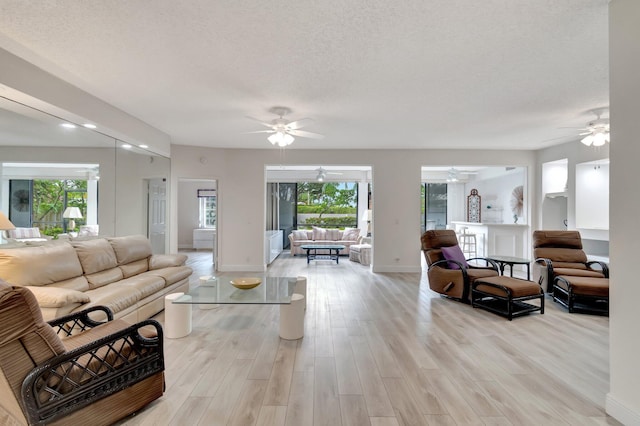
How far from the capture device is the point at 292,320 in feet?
9.87

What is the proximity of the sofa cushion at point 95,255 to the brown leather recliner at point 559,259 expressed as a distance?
5.98 meters

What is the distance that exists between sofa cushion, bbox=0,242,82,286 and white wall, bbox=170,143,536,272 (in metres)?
3.21

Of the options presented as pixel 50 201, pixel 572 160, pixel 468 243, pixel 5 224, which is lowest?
pixel 468 243

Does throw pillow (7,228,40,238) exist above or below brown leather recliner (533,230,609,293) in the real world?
above

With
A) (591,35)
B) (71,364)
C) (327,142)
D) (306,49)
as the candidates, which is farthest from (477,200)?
(71,364)

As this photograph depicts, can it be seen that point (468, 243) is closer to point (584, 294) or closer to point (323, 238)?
point (323, 238)

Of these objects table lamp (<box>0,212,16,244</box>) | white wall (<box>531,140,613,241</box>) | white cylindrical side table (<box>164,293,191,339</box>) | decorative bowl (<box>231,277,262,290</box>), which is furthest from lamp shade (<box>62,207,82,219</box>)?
white wall (<box>531,140,613,241</box>)

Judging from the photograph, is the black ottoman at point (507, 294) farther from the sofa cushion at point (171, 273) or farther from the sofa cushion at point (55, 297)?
the sofa cushion at point (55, 297)

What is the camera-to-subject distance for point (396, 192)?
20.9 ft

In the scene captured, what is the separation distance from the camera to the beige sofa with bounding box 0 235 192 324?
254 cm

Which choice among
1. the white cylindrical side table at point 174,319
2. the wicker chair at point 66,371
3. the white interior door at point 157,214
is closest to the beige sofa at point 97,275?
the white cylindrical side table at point 174,319

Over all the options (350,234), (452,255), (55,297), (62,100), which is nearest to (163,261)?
(55,297)

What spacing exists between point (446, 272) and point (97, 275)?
4542 millimetres

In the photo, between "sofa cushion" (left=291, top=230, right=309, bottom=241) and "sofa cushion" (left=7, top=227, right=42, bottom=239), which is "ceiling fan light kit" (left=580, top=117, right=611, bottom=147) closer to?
"sofa cushion" (left=291, top=230, right=309, bottom=241)
